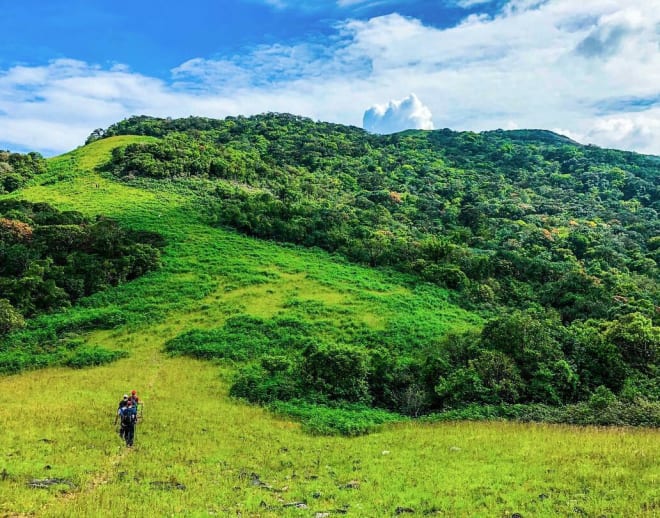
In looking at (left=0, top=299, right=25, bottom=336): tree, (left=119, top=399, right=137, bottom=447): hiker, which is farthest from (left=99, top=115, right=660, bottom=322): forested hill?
(left=119, top=399, right=137, bottom=447): hiker

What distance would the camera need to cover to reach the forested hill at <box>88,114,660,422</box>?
1173 inches

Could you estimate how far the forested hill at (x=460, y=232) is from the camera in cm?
2980

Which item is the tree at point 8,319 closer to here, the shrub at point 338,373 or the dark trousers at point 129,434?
the shrub at point 338,373

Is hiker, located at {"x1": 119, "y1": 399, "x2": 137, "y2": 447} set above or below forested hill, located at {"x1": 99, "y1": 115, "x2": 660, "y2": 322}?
below

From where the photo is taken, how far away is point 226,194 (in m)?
80.7

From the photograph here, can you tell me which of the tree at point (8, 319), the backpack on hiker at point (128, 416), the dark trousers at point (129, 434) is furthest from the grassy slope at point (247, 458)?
the tree at point (8, 319)

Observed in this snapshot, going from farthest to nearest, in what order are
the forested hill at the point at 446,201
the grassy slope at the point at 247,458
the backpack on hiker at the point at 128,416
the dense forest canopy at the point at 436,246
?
the forested hill at the point at 446,201
the dense forest canopy at the point at 436,246
the backpack on hiker at the point at 128,416
the grassy slope at the point at 247,458

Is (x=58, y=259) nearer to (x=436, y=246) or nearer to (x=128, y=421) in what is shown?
(x=128, y=421)

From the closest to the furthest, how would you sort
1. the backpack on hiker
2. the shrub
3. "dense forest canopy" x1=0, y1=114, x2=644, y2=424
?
the backpack on hiker < the shrub < "dense forest canopy" x1=0, y1=114, x2=644, y2=424

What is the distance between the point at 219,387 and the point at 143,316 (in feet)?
50.5

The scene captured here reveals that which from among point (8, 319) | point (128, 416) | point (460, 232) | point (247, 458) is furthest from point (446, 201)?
point (128, 416)

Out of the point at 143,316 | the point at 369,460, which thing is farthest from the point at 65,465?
Result: the point at 143,316

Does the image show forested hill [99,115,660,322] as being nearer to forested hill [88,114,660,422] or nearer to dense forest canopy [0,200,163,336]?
forested hill [88,114,660,422]

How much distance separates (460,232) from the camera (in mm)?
85688
